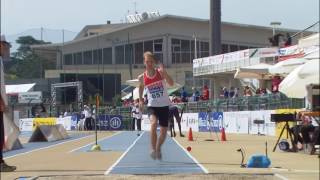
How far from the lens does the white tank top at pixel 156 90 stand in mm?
12016

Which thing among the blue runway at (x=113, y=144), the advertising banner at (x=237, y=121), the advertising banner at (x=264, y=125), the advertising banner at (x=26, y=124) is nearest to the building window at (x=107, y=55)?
the advertising banner at (x=26, y=124)

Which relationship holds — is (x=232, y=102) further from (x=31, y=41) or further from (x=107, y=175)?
(x=31, y=41)

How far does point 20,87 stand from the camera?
71.7m

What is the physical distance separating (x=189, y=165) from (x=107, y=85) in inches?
3056

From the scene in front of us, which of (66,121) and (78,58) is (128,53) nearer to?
(78,58)

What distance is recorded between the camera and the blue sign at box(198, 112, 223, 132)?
121 ft

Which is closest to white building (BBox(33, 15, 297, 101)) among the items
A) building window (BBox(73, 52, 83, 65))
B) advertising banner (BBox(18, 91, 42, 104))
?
building window (BBox(73, 52, 83, 65))

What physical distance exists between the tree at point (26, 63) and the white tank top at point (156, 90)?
10003 centimetres

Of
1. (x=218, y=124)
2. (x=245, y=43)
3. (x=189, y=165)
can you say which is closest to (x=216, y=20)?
(x=245, y=43)

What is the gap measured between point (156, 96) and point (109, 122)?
125 ft

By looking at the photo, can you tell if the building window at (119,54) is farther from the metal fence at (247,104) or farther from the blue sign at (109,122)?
the metal fence at (247,104)

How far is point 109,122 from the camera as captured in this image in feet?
164

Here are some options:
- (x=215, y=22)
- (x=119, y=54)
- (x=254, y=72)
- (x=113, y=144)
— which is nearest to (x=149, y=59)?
(x=113, y=144)

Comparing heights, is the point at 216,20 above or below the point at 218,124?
above
